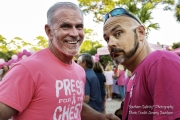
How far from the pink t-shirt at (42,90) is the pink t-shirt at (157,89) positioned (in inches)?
25.6

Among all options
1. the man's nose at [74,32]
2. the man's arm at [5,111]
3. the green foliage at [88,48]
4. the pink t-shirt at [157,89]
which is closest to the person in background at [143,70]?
the pink t-shirt at [157,89]

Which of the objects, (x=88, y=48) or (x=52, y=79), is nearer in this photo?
(x=52, y=79)

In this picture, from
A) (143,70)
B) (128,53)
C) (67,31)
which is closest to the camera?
(143,70)

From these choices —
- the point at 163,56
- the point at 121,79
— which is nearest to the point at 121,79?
the point at 121,79

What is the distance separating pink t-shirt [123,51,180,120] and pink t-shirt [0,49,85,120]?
0.65m

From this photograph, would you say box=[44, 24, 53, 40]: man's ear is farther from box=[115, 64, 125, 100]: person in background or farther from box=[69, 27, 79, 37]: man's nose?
box=[115, 64, 125, 100]: person in background

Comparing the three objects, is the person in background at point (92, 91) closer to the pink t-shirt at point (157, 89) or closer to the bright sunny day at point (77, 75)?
the bright sunny day at point (77, 75)

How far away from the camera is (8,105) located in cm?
154

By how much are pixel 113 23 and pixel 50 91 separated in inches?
27.2

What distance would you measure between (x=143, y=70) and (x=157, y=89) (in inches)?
7.1

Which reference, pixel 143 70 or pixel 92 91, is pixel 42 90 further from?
pixel 92 91

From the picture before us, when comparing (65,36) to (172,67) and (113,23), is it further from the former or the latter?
(172,67)

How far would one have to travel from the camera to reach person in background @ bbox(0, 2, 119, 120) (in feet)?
5.24

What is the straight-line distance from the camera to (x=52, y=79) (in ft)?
5.88
